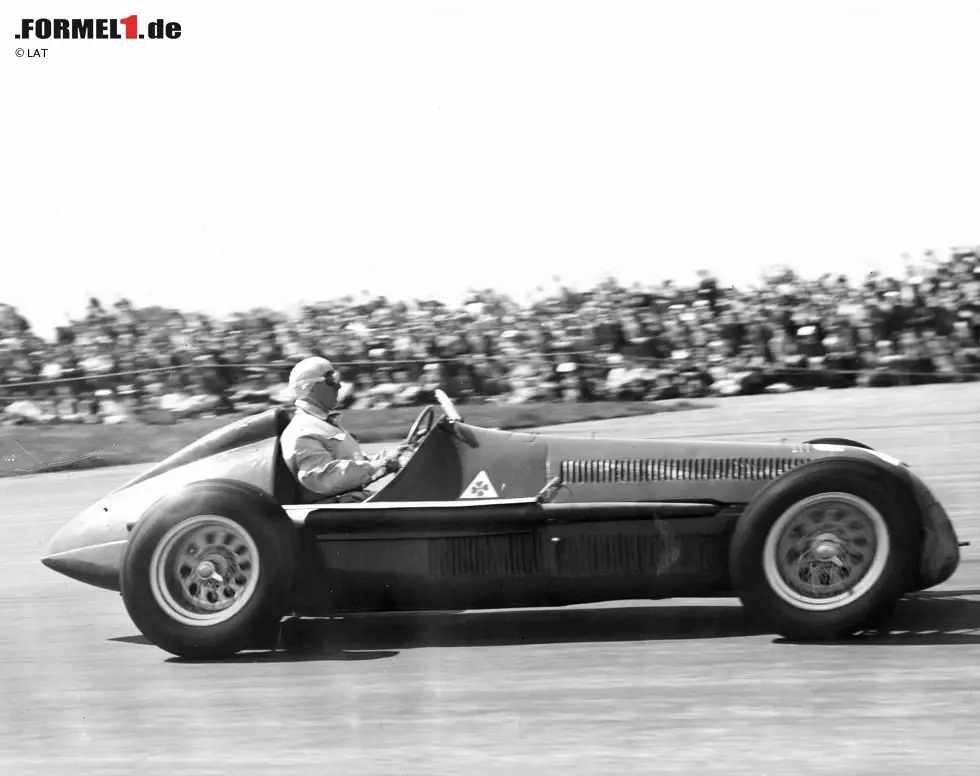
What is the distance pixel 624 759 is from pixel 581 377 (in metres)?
12.4

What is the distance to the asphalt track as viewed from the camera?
4.53 m

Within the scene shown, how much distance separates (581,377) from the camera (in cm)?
1683

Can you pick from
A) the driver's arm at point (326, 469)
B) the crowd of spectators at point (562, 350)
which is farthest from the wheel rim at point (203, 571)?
the crowd of spectators at point (562, 350)

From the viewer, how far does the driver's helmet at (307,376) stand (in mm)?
6664

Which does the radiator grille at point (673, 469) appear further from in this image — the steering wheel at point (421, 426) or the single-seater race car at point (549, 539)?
the steering wheel at point (421, 426)

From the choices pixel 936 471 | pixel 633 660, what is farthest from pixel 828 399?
pixel 633 660

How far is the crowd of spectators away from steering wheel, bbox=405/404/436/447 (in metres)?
9.63

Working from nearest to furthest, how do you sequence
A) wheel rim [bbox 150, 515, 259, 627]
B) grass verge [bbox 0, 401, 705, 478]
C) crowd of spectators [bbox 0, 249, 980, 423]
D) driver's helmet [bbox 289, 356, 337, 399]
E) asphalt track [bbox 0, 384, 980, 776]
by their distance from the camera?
asphalt track [bbox 0, 384, 980, 776] < wheel rim [bbox 150, 515, 259, 627] < driver's helmet [bbox 289, 356, 337, 399] < grass verge [bbox 0, 401, 705, 478] < crowd of spectators [bbox 0, 249, 980, 423]

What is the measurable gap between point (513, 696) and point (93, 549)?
2.19 metres

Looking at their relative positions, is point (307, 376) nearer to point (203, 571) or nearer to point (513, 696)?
point (203, 571)

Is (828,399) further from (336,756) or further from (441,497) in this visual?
(336,756)

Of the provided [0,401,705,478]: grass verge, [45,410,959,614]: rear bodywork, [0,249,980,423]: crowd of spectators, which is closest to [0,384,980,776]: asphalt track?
[45,410,959,614]: rear bodywork

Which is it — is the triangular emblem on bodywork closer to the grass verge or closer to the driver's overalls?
the driver's overalls

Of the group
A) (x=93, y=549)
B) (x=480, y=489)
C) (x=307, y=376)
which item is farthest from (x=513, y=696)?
(x=93, y=549)
